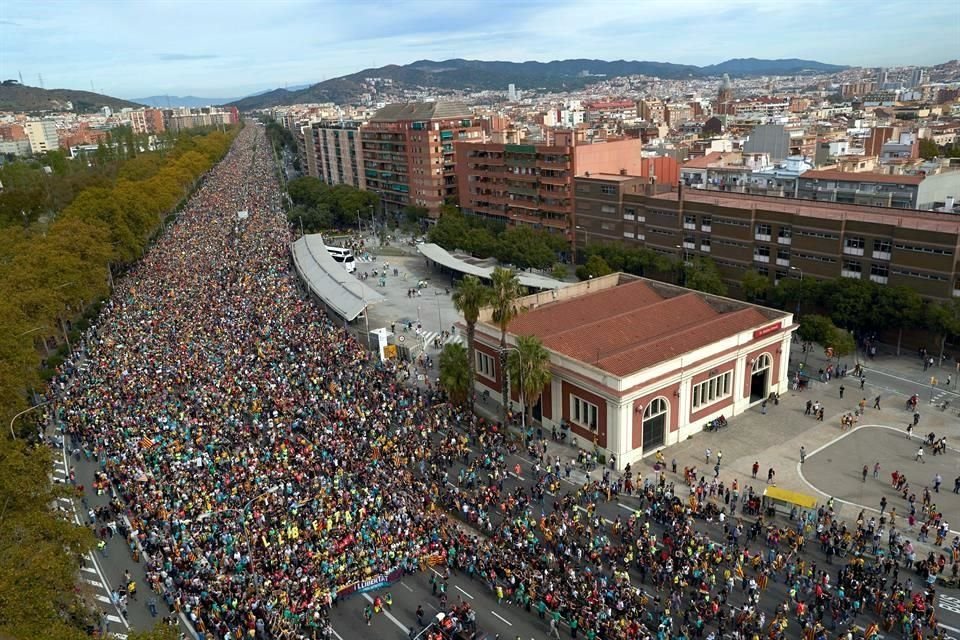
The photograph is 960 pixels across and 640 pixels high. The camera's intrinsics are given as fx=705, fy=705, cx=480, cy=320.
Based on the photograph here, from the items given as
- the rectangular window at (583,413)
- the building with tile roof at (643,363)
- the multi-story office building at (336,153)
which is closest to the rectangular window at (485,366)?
the building with tile roof at (643,363)

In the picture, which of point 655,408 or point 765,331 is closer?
point 655,408

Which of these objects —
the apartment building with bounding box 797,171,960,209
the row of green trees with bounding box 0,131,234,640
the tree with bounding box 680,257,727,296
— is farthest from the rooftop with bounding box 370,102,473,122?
the tree with bounding box 680,257,727,296

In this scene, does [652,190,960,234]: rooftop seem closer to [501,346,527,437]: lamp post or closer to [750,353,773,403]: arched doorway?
[750,353,773,403]: arched doorway

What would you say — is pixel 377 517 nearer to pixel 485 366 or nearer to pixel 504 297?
pixel 504 297

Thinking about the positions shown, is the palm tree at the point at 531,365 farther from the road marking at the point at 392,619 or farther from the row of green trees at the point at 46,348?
the row of green trees at the point at 46,348

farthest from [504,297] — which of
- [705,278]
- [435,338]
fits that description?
[705,278]

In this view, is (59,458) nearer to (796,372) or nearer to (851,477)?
(851,477)
